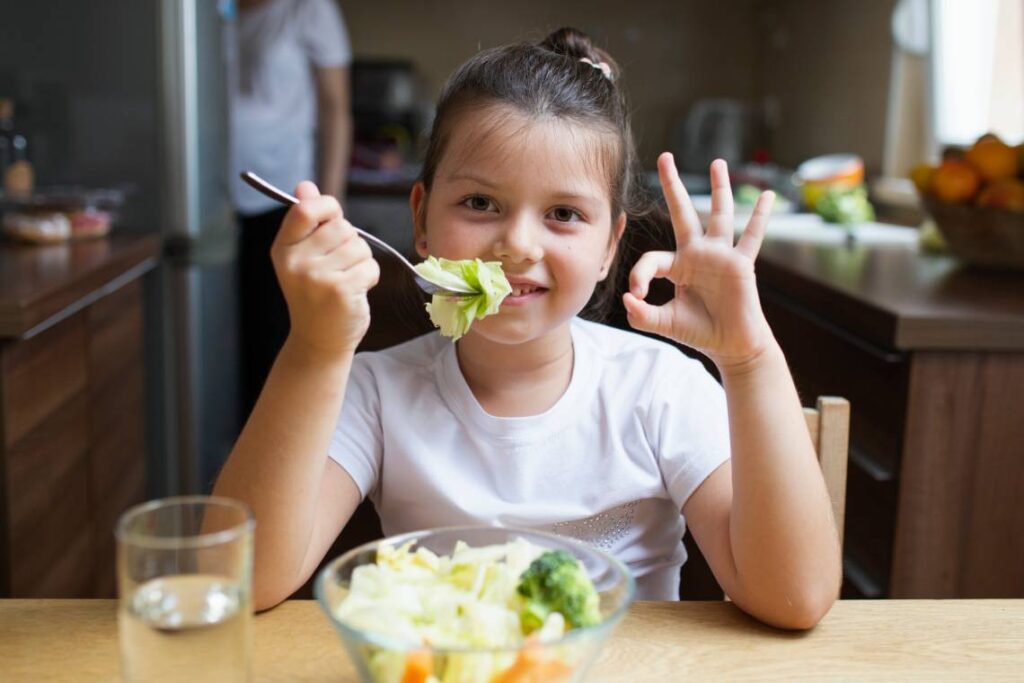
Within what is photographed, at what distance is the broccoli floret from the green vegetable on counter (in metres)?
2.63

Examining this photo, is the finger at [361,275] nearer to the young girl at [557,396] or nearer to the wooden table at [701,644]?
the young girl at [557,396]

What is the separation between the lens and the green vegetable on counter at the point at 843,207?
10.2 ft

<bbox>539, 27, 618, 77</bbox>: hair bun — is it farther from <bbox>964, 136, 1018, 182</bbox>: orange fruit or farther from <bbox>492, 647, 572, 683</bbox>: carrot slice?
<bbox>964, 136, 1018, 182</bbox>: orange fruit

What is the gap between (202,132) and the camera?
282cm

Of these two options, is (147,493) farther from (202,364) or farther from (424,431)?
(424,431)

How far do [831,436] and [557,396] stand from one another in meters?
0.27

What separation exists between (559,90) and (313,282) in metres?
0.43

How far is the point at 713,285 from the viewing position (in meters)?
0.89

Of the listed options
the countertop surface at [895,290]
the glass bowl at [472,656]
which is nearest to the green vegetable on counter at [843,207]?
the countertop surface at [895,290]

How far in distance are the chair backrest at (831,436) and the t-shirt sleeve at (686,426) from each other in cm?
9

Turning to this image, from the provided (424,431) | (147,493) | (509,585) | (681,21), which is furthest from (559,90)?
(681,21)

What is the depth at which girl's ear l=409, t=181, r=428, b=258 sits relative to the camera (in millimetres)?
1183

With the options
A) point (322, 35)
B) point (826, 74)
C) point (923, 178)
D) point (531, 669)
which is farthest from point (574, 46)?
point (826, 74)

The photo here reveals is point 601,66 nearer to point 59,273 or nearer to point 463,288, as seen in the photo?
point 463,288
